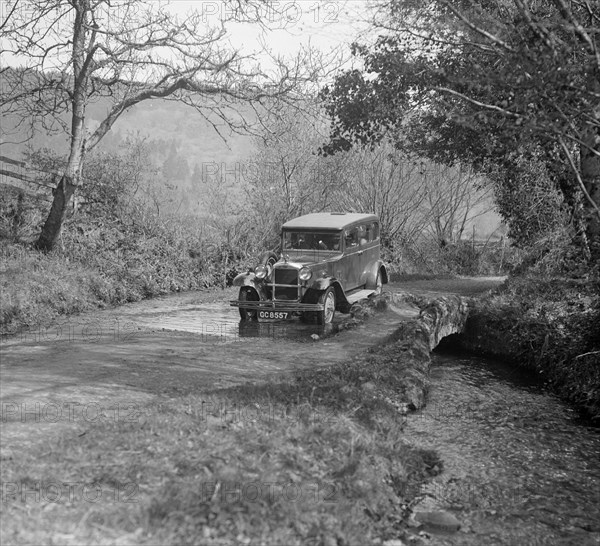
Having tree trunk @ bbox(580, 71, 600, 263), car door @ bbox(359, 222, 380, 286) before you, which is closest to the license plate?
car door @ bbox(359, 222, 380, 286)

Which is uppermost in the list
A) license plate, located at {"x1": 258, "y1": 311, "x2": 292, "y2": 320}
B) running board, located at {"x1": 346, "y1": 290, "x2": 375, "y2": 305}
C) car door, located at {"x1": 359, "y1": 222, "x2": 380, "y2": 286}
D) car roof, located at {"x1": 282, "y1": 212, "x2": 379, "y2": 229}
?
car roof, located at {"x1": 282, "y1": 212, "x2": 379, "y2": 229}

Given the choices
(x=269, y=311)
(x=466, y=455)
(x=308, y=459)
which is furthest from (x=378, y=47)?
(x=308, y=459)

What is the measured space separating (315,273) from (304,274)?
1.26 feet

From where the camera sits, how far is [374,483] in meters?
4.63

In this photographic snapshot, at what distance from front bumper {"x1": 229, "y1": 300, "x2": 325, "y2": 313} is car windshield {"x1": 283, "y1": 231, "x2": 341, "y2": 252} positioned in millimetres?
1758

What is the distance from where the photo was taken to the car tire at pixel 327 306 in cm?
1116

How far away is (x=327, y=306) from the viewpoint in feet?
37.3

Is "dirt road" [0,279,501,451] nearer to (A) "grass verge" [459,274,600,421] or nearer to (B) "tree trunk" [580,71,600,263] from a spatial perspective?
(A) "grass verge" [459,274,600,421]

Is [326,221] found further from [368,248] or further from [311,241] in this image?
[368,248]

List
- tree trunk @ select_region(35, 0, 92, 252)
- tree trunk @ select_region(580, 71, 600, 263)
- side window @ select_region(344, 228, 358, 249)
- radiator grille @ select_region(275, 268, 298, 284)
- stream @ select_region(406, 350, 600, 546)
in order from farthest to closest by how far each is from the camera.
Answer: tree trunk @ select_region(35, 0, 92, 252) → side window @ select_region(344, 228, 358, 249) → radiator grille @ select_region(275, 268, 298, 284) → tree trunk @ select_region(580, 71, 600, 263) → stream @ select_region(406, 350, 600, 546)

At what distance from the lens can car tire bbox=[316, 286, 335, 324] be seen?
11.2 metres

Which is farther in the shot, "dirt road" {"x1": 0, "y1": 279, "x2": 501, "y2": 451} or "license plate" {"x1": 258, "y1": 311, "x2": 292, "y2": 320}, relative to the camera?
"license plate" {"x1": 258, "y1": 311, "x2": 292, "y2": 320}

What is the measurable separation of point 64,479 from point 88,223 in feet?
41.1

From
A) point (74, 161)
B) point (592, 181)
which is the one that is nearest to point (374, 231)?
point (592, 181)
